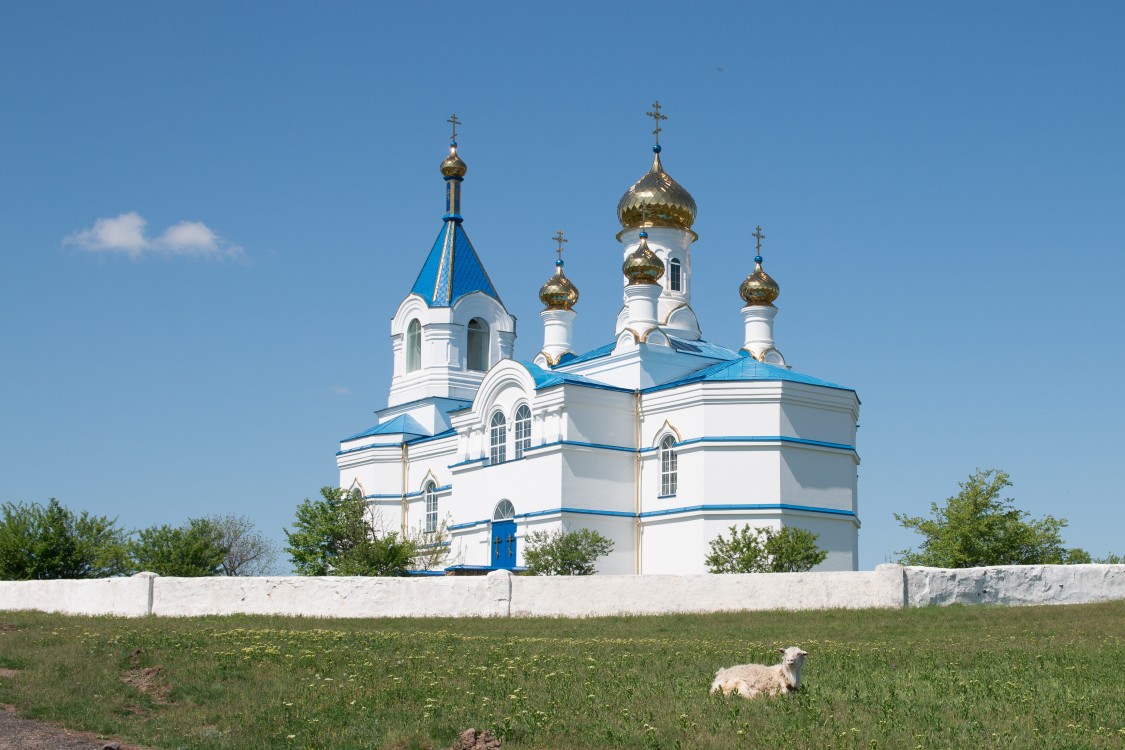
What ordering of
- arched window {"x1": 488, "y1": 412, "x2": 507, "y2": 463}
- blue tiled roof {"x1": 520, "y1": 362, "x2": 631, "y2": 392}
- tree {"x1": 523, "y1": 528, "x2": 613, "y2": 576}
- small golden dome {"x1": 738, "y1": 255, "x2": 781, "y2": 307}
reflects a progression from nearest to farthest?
tree {"x1": 523, "y1": 528, "x2": 613, "y2": 576} → blue tiled roof {"x1": 520, "y1": 362, "x2": 631, "y2": 392} → arched window {"x1": 488, "y1": 412, "x2": 507, "y2": 463} → small golden dome {"x1": 738, "y1": 255, "x2": 781, "y2": 307}

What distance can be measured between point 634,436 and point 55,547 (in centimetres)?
1467

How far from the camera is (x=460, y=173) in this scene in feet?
134

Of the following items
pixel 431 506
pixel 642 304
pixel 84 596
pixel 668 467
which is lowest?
pixel 84 596

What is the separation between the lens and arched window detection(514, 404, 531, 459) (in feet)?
103

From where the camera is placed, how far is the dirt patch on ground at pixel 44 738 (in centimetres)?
1071

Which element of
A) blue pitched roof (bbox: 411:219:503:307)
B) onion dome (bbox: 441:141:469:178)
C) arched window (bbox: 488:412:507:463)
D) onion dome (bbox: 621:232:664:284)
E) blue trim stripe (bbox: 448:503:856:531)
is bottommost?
blue trim stripe (bbox: 448:503:856:531)

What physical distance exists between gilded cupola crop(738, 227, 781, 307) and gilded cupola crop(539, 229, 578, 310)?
4694 mm

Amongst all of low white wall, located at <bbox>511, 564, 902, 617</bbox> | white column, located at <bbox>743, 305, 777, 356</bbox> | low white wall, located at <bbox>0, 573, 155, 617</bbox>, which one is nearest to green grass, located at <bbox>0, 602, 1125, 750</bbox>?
low white wall, located at <bbox>511, 564, 902, 617</bbox>

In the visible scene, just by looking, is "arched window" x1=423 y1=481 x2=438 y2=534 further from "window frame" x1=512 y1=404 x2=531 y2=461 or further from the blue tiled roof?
the blue tiled roof

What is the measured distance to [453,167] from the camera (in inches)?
1604

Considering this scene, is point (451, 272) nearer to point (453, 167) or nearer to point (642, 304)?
point (453, 167)

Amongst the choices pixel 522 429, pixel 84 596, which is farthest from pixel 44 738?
pixel 522 429

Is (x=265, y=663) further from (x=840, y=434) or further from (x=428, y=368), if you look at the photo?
(x=428, y=368)

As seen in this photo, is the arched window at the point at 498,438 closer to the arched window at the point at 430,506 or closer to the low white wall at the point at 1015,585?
the arched window at the point at 430,506
